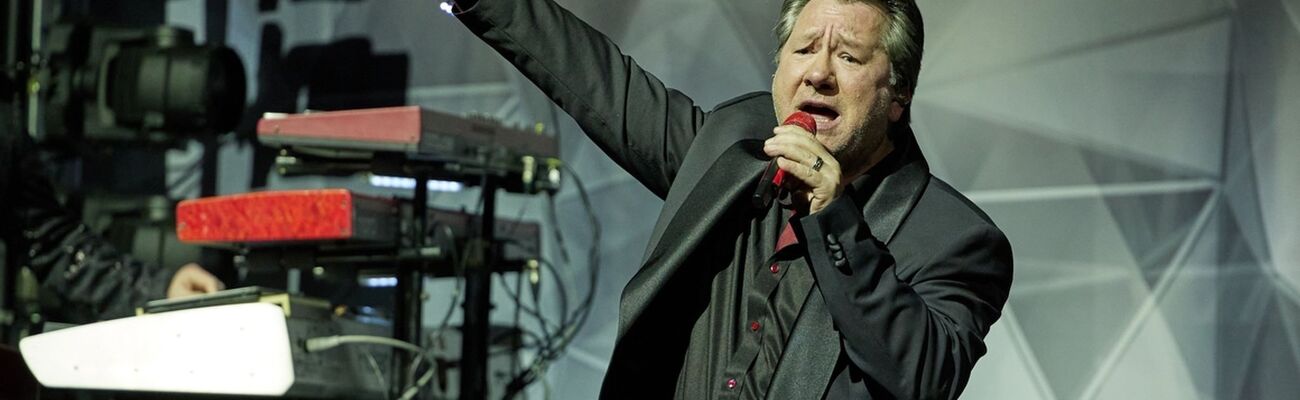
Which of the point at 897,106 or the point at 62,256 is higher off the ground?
the point at 897,106

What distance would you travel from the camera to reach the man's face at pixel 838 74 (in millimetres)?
1757

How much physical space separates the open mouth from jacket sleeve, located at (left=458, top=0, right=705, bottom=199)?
0.20 meters

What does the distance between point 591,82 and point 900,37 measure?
1.35 feet

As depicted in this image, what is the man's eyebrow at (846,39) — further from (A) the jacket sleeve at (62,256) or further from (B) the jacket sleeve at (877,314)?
(A) the jacket sleeve at (62,256)

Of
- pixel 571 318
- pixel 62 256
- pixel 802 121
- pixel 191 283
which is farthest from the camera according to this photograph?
pixel 571 318

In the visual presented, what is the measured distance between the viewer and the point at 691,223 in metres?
1.70

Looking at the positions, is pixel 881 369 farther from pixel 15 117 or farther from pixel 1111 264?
pixel 15 117

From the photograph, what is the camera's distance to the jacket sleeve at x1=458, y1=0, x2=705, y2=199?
187 cm

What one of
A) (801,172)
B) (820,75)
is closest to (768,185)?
(801,172)

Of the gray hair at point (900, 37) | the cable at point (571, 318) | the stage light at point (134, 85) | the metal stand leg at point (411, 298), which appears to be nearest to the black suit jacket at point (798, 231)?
the gray hair at point (900, 37)

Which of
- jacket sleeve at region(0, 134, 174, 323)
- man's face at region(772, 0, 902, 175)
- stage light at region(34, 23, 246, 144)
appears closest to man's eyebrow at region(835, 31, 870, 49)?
man's face at region(772, 0, 902, 175)

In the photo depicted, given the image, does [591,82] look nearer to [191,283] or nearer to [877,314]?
[877,314]

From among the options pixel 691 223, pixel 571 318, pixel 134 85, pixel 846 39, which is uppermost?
pixel 846 39

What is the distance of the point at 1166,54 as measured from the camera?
3203 millimetres
